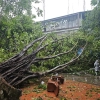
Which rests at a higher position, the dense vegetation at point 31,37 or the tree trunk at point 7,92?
the dense vegetation at point 31,37

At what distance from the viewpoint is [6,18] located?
9547 millimetres

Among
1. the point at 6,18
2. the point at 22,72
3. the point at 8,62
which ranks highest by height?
the point at 6,18

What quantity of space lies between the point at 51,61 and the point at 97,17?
7.20 m

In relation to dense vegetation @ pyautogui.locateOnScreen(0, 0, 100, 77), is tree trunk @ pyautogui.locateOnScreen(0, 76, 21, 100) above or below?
below

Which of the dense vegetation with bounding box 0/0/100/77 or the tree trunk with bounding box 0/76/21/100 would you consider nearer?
the tree trunk with bounding box 0/76/21/100

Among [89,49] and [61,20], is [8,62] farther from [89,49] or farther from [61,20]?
[61,20]

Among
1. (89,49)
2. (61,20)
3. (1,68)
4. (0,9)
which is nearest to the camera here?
(1,68)

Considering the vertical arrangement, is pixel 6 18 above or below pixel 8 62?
above

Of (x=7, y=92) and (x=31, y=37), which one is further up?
(x=31, y=37)

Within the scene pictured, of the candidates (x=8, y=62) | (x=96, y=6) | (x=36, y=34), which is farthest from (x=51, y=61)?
(x=96, y=6)

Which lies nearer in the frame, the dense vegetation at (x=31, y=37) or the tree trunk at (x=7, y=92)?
the tree trunk at (x=7, y=92)

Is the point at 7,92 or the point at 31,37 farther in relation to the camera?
the point at 31,37

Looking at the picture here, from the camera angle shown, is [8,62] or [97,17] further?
[97,17]

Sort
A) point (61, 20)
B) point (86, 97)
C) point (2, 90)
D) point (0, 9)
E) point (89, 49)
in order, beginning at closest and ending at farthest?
point (2, 90)
point (86, 97)
point (0, 9)
point (89, 49)
point (61, 20)
